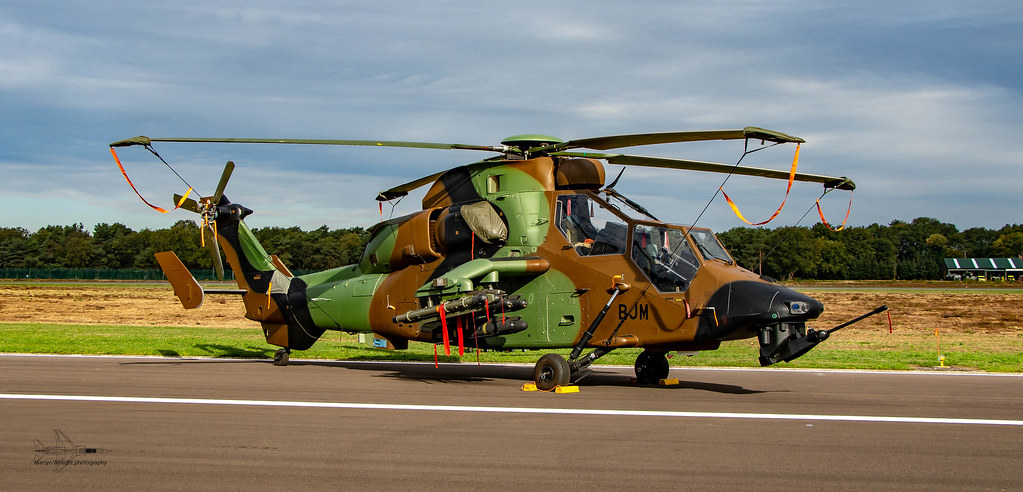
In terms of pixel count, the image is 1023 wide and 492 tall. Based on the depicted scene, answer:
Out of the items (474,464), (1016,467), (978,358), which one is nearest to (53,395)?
(474,464)

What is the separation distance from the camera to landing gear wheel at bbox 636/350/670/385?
566 inches

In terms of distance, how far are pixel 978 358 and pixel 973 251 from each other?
136372mm

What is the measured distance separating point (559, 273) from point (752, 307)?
337 centimetres

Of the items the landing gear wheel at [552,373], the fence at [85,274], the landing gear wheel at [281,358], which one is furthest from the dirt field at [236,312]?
the fence at [85,274]

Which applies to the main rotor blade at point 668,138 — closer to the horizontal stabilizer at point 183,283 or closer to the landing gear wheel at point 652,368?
the landing gear wheel at point 652,368

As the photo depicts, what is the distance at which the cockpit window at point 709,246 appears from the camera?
1296 centimetres

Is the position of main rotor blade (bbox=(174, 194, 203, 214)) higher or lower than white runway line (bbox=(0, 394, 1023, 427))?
higher

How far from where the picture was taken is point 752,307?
11859 millimetres

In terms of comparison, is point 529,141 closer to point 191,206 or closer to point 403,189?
point 403,189

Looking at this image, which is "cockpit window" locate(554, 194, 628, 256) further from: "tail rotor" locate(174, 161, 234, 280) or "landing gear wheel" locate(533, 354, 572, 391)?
"tail rotor" locate(174, 161, 234, 280)

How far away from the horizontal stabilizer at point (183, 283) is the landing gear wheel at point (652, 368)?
9925 mm

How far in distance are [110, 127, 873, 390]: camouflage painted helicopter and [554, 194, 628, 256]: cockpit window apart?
2cm

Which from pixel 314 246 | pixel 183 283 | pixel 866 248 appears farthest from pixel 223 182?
pixel 866 248

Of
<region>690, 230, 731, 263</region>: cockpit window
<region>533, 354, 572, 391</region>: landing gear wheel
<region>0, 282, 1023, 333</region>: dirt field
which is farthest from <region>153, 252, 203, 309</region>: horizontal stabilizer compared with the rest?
<region>0, 282, 1023, 333</region>: dirt field
